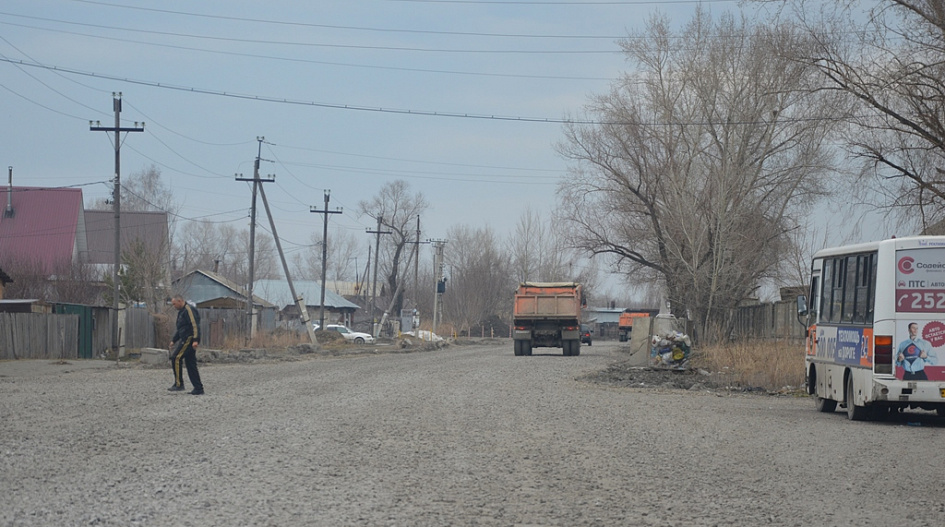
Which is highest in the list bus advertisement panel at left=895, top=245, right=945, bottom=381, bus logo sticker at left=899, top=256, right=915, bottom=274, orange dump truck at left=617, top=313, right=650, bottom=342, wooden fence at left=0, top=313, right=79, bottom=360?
bus logo sticker at left=899, top=256, right=915, bottom=274

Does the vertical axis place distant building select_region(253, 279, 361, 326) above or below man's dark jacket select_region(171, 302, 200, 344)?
below

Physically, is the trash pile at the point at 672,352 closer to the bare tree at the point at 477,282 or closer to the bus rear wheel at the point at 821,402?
the bus rear wheel at the point at 821,402

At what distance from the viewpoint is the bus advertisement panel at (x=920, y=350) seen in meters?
14.4

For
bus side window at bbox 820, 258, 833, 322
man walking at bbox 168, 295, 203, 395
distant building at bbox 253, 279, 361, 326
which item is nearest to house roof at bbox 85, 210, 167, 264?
distant building at bbox 253, 279, 361, 326

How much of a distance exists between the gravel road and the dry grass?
12.6ft

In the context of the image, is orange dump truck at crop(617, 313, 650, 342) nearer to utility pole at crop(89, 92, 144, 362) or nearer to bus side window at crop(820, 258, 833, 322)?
utility pole at crop(89, 92, 144, 362)

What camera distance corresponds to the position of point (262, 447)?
1084cm

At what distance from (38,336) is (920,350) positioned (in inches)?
1147

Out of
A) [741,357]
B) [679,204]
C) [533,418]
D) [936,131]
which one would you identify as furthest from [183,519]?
[679,204]

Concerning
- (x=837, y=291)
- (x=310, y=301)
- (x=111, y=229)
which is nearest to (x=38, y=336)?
(x=837, y=291)

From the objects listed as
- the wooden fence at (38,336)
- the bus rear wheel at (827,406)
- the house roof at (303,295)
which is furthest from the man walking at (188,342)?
the house roof at (303,295)

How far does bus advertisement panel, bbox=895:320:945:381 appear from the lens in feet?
47.4

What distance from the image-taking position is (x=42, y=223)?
6288 centimetres

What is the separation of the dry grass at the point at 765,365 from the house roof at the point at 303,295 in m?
66.3
